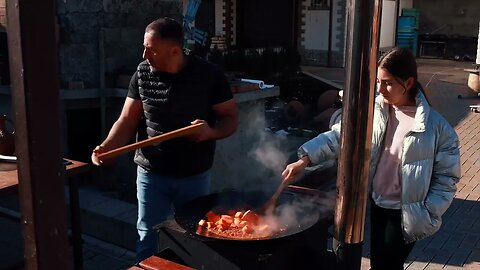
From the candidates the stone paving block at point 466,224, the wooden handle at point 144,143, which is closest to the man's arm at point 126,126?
the wooden handle at point 144,143

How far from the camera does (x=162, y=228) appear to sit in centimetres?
211

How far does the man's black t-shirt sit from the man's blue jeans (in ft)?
0.16

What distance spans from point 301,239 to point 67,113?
342 centimetres

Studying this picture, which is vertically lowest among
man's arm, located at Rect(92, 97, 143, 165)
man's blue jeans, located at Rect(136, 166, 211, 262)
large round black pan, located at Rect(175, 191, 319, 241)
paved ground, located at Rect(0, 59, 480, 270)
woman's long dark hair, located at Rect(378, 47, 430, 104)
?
paved ground, located at Rect(0, 59, 480, 270)

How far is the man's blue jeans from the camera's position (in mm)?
2928

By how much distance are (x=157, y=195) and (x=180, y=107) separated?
52 centimetres

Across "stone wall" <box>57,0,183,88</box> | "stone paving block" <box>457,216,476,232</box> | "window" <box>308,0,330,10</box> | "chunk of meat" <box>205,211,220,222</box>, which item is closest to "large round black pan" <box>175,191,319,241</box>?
"chunk of meat" <box>205,211,220,222</box>

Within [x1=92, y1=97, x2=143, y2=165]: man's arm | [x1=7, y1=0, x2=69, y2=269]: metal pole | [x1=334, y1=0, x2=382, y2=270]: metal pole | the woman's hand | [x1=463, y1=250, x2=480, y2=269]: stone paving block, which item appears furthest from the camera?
[x1=463, y1=250, x2=480, y2=269]: stone paving block

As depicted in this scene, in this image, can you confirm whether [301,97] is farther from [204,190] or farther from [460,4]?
[460,4]

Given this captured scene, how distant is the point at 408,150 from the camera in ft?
7.38

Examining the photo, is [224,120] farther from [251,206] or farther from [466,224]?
[466,224]

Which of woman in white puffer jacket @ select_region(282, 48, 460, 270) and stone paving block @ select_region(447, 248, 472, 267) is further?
stone paving block @ select_region(447, 248, 472, 267)

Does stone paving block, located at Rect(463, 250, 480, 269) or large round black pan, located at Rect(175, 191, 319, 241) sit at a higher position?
large round black pan, located at Rect(175, 191, 319, 241)

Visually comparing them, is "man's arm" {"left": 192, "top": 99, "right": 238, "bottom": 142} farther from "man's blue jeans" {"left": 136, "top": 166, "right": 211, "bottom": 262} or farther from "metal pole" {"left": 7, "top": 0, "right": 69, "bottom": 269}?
"metal pole" {"left": 7, "top": 0, "right": 69, "bottom": 269}
